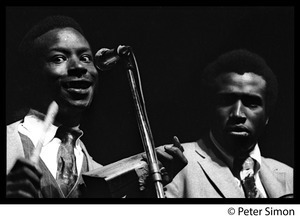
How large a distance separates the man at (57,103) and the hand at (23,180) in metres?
0.03

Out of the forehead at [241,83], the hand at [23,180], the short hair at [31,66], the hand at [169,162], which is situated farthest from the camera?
the forehead at [241,83]

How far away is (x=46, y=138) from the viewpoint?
5520 mm

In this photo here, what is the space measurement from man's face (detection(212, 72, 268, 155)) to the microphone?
0.75m

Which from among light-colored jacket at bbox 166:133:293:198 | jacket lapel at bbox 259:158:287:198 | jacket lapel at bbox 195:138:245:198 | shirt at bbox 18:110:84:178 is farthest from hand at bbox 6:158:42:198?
jacket lapel at bbox 259:158:287:198

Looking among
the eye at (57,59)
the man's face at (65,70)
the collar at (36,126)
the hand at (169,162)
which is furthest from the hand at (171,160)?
the eye at (57,59)

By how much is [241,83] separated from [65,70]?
133cm

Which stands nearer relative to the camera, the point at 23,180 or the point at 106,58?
the point at 23,180

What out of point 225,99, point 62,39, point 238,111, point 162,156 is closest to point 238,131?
point 238,111

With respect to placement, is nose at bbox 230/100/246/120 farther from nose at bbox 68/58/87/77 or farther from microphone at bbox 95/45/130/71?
nose at bbox 68/58/87/77

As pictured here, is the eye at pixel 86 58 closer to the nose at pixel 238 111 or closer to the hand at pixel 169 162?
the hand at pixel 169 162

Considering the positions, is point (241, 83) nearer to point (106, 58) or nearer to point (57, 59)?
point (106, 58)

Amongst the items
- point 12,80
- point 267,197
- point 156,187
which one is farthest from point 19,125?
point 267,197

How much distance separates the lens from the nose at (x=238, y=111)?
5.64 m

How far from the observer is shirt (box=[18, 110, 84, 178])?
547 cm
